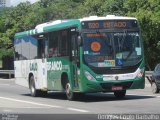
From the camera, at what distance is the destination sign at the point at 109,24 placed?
21.2 meters

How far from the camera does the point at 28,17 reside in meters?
54.8

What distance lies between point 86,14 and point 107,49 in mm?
25850

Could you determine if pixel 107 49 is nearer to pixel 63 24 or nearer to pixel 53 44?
pixel 63 24

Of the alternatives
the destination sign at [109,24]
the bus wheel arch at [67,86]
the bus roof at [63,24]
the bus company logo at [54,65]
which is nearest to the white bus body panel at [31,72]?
the bus company logo at [54,65]

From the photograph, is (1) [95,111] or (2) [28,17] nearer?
(1) [95,111]

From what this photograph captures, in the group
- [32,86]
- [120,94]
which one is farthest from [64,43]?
[32,86]

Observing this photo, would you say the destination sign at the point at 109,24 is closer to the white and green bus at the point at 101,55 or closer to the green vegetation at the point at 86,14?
the white and green bus at the point at 101,55

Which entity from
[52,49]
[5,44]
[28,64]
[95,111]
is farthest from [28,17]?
[95,111]

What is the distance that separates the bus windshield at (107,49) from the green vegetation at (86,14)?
16152 millimetres

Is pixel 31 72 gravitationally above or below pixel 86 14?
below

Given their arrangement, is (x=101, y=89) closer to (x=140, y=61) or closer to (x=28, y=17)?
(x=140, y=61)

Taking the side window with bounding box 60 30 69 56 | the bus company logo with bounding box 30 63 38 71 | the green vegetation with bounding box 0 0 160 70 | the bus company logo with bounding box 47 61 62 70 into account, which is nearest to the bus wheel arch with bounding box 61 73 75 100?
the bus company logo with bounding box 47 61 62 70

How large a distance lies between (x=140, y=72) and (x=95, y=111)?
4.78 meters

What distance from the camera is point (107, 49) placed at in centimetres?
2106
